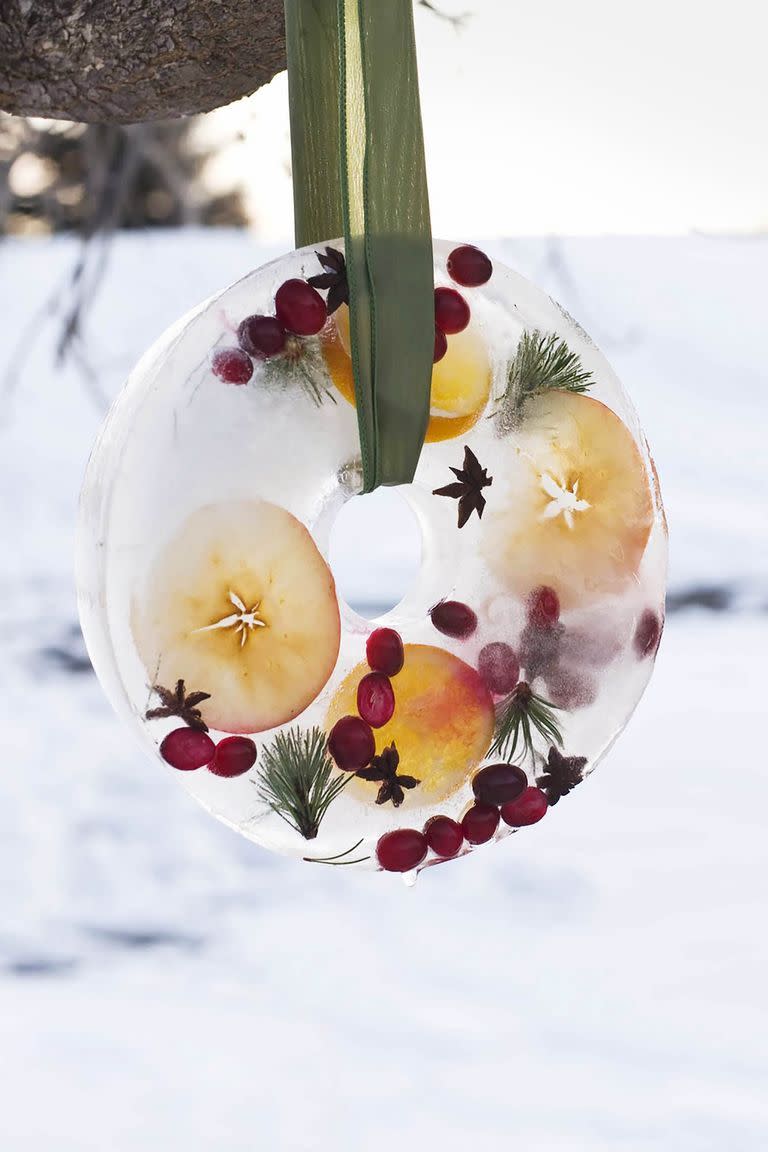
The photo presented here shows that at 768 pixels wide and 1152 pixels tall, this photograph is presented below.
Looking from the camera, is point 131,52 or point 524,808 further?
point 131,52

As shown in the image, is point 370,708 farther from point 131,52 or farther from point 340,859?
point 131,52

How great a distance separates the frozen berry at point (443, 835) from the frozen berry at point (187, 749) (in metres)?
0.11

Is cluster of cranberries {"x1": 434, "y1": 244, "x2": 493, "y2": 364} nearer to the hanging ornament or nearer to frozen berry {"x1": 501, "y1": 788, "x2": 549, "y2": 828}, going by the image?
the hanging ornament

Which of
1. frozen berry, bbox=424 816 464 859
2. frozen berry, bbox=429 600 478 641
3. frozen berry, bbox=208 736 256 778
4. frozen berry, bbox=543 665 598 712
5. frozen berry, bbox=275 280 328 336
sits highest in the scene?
frozen berry, bbox=275 280 328 336

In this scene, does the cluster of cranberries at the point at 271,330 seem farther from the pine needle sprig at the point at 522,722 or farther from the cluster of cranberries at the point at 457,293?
→ the pine needle sprig at the point at 522,722

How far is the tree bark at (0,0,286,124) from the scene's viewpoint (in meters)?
0.70

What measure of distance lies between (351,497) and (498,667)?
10cm

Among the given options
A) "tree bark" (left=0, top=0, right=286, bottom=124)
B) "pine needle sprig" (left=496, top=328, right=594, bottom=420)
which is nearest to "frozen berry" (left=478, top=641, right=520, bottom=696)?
"pine needle sprig" (left=496, top=328, right=594, bottom=420)

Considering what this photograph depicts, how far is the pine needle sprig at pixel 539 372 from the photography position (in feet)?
1.90

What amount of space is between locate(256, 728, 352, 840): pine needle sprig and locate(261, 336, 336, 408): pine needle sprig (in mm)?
141

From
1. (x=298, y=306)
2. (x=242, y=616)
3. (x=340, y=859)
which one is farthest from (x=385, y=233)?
(x=340, y=859)

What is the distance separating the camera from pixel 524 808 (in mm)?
A: 603

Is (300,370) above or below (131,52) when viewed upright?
below

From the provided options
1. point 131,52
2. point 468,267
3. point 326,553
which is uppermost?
point 131,52
